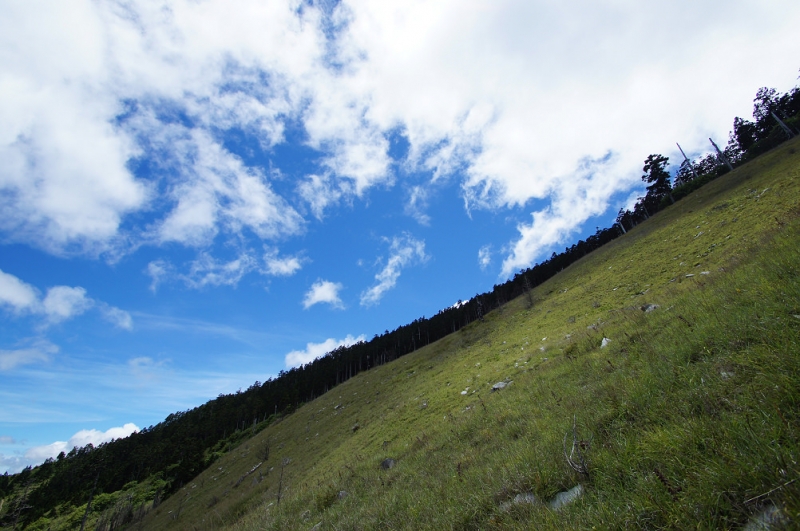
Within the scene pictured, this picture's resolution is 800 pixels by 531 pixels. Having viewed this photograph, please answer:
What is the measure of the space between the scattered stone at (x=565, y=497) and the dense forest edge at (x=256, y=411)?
60.6 metres

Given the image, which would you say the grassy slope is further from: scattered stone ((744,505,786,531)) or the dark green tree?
the dark green tree

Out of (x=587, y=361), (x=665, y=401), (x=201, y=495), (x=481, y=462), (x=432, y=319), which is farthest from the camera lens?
(x=432, y=319)

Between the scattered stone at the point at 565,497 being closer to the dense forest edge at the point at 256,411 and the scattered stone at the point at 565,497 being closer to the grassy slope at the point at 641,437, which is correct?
the grassy slope at the point at 641,437

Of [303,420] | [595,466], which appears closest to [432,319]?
[303,420]

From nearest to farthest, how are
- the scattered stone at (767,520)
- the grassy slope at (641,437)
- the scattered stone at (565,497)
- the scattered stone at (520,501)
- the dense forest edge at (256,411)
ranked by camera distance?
the scattered stone at (767,520) → the grassy slope at (641,437) → the scattered stone at (565,497) → the scattered stone at (520,501) → the dense forest edge at (256,411)

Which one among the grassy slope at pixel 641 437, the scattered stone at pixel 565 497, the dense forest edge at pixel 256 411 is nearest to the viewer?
the grassy slope at pixel 641 437

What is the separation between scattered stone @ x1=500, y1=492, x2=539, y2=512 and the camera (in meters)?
4.23

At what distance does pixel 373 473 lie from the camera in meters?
11.4

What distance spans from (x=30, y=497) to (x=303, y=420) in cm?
11845

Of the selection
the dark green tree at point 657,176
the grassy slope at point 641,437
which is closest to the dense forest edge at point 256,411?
the dark green tree at point 657,176

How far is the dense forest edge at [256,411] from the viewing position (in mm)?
67688

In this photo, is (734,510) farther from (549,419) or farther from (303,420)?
(303,420)

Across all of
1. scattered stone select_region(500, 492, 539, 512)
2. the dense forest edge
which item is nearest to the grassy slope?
scattered stone select_region(500, 492, 539, 512)

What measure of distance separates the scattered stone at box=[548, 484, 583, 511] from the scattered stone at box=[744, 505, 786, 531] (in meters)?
1.80
